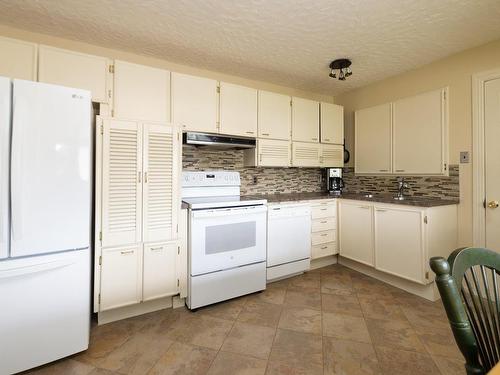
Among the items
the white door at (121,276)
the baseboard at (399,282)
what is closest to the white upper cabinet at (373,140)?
the baseboard at (399,282)

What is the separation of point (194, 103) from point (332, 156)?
1955mm

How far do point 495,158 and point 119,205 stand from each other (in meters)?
3.21

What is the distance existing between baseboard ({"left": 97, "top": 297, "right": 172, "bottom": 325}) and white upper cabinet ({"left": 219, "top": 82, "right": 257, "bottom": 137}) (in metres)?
1.71

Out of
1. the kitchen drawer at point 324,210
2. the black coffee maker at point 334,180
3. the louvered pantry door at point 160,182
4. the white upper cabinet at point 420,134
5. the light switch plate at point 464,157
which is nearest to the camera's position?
the louvered pantry door at point 160,182

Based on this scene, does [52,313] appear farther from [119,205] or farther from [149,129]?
[149,129]

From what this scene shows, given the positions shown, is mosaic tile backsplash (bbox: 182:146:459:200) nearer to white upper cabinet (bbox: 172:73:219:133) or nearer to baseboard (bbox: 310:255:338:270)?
white upper cabinet (bbox: 172:73:219:133)

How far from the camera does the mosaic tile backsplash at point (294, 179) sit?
106 inches

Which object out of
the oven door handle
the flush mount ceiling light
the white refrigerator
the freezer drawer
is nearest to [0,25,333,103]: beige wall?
the flush mount ceiling light

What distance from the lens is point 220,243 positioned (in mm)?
2273

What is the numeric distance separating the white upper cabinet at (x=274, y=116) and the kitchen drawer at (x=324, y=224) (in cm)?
106

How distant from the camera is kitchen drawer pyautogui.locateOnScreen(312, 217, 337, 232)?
118 inches

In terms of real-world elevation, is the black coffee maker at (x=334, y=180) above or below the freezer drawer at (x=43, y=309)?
above

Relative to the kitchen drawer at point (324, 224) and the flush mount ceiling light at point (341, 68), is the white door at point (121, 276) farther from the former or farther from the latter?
the flush mount ceiling light at point (341, 68)

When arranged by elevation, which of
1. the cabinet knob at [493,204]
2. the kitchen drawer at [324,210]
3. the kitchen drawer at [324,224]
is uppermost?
the cabinet knob at [493,204]
